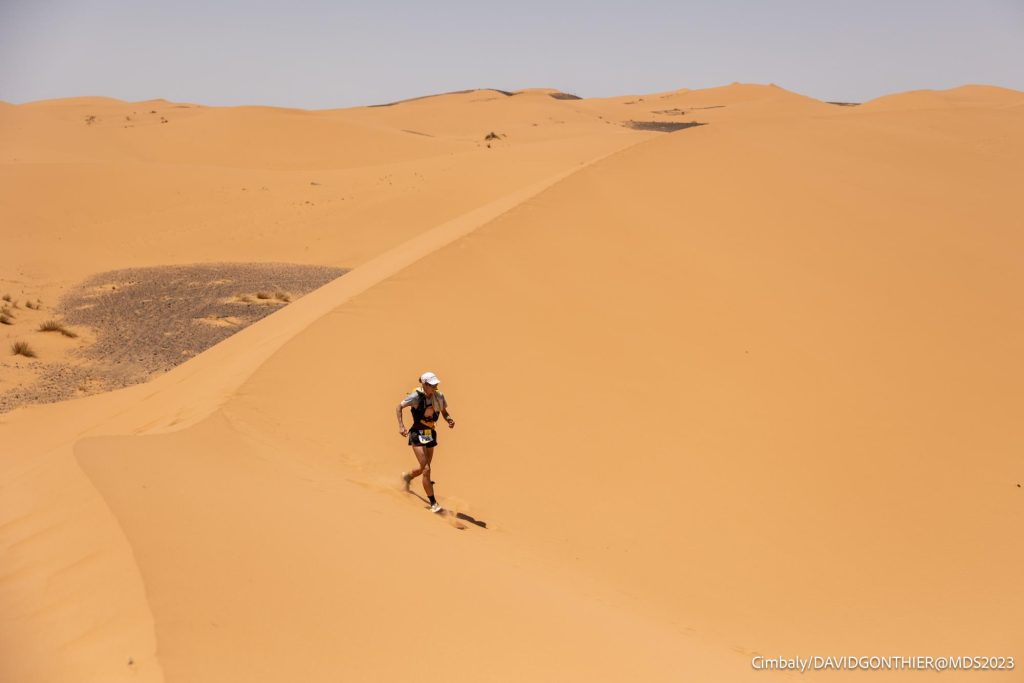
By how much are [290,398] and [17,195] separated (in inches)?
841

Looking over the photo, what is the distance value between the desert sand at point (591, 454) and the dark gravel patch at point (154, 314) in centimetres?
70

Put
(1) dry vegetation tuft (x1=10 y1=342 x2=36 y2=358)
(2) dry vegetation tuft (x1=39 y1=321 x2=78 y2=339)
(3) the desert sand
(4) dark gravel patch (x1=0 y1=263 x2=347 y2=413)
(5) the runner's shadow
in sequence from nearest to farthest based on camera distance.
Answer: (3) the desert sand < (5) the runner's shadow < (4) dark gravel patch (x1=0 y1=263 x2=347 y2=413) < (1) dry vegetation tuft (x1=10 y1=342 x2=36 y2=358) < (2) dry vegetation tuft (x1=39 y1=321 x2=78 y2=339)

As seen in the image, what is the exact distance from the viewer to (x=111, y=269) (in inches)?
747

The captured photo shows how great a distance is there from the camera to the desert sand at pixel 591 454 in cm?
373

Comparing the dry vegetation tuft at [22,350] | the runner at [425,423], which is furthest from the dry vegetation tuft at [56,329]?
the runner at [425,423]

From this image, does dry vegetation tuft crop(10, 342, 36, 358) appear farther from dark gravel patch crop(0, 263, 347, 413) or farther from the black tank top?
the black tank top

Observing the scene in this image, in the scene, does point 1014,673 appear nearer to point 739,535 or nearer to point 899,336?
point 739,535

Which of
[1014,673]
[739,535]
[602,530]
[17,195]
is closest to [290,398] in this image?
[602,530]

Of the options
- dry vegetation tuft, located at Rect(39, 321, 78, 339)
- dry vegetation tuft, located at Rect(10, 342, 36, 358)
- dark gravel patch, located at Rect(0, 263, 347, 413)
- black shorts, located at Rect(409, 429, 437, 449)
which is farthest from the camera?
dry vegetation tuft, located at Rect(39, 321, 78, 339)

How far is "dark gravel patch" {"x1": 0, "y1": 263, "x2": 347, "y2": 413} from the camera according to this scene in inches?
444

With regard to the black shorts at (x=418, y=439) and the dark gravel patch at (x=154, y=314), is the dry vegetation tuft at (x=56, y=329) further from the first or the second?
the black shorts at (x=418, y=439)

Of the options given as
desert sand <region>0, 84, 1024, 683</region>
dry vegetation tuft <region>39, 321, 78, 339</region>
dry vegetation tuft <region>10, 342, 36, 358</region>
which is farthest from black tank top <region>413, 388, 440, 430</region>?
dry vegetation tuft <region>39, 321, 78, 339</region>

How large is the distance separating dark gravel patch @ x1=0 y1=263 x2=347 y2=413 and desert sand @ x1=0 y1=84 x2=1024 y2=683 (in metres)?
0.70

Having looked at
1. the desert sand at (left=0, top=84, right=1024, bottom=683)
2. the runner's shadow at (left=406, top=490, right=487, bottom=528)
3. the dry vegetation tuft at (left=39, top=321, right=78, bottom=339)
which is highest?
the desert sand at (left=0, top=84, right=1024, bottom=683)
